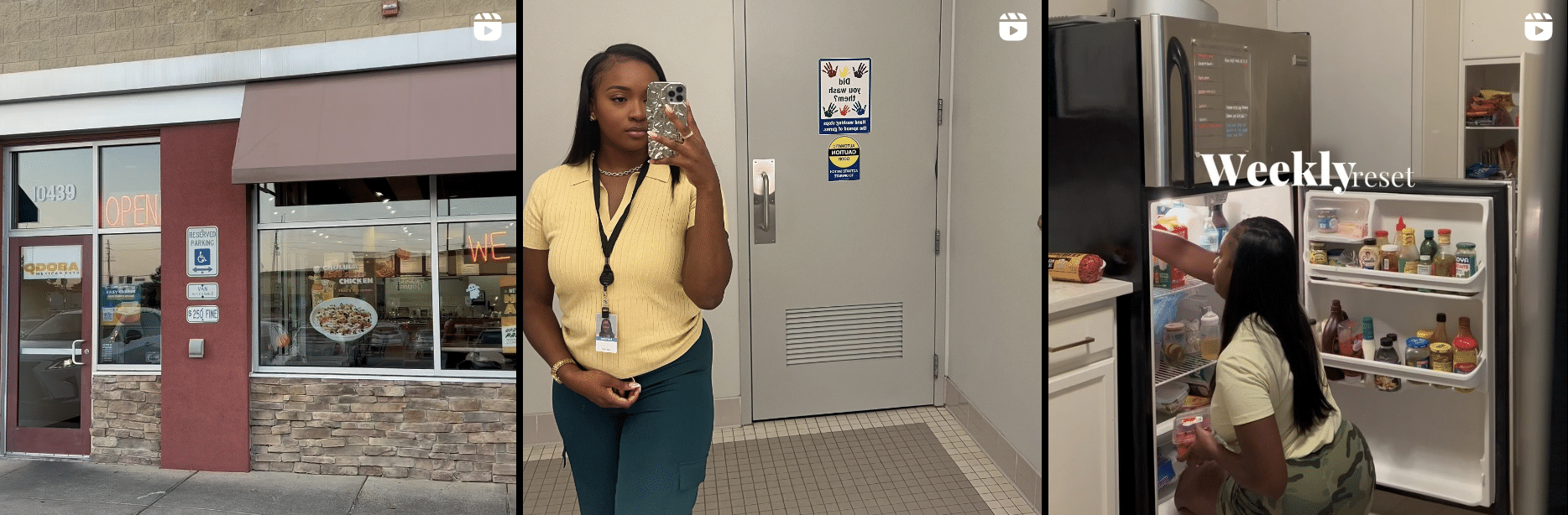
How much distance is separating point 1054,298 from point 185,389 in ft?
13.0

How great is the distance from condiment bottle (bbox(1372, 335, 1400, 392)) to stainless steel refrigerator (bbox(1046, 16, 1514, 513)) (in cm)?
1

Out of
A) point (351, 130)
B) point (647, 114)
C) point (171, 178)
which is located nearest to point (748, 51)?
point (647, 114)

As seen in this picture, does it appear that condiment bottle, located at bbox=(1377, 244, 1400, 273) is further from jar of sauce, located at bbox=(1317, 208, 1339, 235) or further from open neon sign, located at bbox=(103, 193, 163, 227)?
open neon sign, located at bbox=(103, 193, 163, 227)

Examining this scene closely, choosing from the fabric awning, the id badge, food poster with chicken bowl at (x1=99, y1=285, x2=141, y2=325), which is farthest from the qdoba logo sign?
food poster with chicken bowl at (x1=99, y1=285, x2=141, y2=325)

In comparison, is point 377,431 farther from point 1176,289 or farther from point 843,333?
point 1176,289

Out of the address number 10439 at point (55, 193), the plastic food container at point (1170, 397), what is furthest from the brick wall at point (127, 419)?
the plastic food container at point (1170, 397)

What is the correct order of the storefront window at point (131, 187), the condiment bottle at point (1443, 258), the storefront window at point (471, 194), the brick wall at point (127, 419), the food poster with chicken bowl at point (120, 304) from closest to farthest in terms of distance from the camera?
the condiment bottle at point (1443, 258) → the storefront window at point (471, 194) → the storefront window at point (131, 187) → the food poster with chicken bowl at point (120, 304) → the brick wall at point (127, 419)

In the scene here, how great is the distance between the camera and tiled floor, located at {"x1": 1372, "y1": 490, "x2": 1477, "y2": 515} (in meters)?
0.93

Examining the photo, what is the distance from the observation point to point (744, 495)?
97 centimetres

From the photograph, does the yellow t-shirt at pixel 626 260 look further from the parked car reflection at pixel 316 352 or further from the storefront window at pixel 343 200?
the parked car reflection at pixel 316 352

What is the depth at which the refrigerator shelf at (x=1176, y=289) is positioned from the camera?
971 mm

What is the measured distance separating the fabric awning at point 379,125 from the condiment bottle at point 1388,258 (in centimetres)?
265

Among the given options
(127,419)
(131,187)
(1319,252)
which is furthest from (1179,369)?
(127,419)

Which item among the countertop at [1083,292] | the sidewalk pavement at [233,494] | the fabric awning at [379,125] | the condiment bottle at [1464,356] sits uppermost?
the fabric awning at [379,125]
